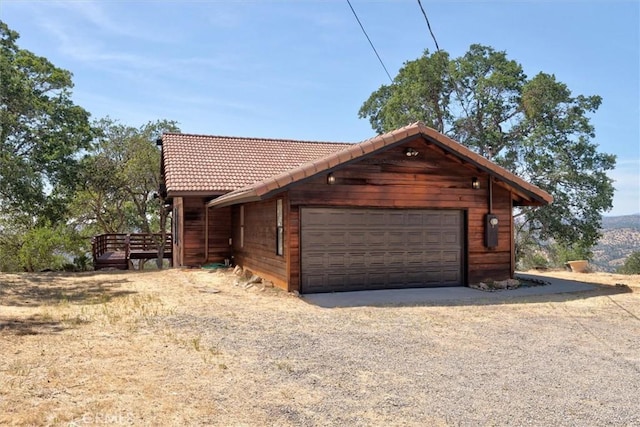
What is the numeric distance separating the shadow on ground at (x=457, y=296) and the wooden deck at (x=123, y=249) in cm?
1280

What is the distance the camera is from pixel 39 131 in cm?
2003

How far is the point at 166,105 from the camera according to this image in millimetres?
28141

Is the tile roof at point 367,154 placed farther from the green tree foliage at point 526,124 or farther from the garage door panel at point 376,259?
the green tree foliage at point 526,124

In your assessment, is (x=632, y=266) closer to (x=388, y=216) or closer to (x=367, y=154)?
(x=388, y=216)

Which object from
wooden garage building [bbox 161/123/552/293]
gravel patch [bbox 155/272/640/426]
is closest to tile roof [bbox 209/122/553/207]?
wooden garage building [bbox 161/123/552/293]

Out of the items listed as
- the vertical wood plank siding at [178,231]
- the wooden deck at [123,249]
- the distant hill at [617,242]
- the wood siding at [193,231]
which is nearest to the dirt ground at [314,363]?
the wood siding at [193,231]

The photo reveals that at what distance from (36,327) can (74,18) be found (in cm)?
868

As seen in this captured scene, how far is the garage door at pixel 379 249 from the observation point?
1010 centimetres

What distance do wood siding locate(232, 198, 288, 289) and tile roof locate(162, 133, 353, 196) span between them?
150cm

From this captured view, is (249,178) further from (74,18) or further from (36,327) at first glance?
(36,327)

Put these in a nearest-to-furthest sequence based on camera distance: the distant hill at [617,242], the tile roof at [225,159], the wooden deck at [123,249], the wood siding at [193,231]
A: the tile roof at [225,159], the wood siding at [193,231], the wooden deck at [123,249], the distant hill at [617,242]

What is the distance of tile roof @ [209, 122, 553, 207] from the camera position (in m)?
9.19

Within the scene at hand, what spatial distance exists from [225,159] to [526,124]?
16.3 m

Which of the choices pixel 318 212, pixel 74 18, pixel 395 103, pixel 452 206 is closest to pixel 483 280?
pixel 452 206
